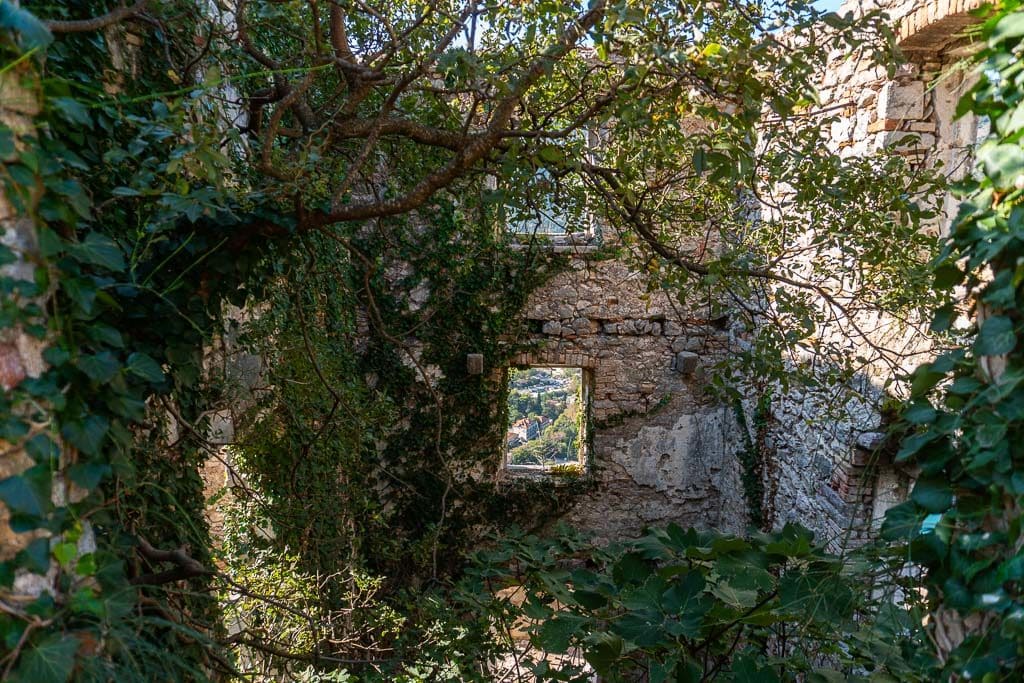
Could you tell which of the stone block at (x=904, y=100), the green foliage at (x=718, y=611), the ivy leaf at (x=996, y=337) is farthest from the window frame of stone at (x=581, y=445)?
the ivy leaf at (x=996, y=337)

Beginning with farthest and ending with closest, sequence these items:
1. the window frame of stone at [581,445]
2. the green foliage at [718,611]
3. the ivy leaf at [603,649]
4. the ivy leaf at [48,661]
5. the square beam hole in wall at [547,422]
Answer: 1. the square beam hole in wall at [547,422]
2. the window frame of stone at [581,445]
3. the ivy leaf at [603,649]
4. the green foliage at [718,611]
5. the ivy leaf at [48,661]

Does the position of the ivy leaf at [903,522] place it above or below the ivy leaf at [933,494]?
below

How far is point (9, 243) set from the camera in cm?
113

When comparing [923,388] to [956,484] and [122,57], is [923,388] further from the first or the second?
[122,57]

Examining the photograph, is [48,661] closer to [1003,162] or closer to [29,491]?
[29,491]

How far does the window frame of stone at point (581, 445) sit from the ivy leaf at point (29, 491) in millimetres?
5046

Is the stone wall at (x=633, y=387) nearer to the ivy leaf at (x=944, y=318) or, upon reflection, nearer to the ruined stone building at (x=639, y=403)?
the ruined stone building at (x=639, y=403)

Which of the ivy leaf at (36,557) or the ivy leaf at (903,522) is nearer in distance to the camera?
the ivy leaf at (36,557)

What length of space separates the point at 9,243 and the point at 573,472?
5500 millimetres

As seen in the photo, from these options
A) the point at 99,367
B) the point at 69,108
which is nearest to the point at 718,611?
the point at 99,367

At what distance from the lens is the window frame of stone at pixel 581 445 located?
244 inches

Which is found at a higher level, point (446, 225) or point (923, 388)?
point (446, 225)

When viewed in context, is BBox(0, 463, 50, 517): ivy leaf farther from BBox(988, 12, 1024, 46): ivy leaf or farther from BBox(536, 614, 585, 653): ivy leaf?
BBox(988, 12, 1024, 46): ivy leaf

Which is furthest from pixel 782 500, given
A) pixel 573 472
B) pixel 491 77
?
pixel 491 77
